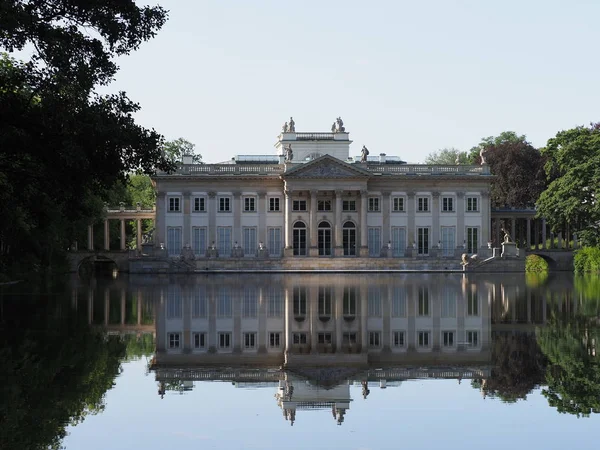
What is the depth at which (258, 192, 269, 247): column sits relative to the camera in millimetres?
77938

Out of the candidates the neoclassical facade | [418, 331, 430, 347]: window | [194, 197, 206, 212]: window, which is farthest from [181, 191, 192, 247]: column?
[418, 331, 430, 347]: window

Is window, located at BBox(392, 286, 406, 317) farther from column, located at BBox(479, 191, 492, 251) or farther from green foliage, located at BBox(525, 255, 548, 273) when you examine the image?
green foliage, located at BBox(525, 255, 548, 273)

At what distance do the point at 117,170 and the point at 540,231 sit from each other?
79280 millimetres

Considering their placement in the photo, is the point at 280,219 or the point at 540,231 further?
the point at 540,231

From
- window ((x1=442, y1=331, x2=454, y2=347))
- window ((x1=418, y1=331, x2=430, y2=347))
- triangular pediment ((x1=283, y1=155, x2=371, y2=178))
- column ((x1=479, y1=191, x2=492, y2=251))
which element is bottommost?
window ((x1=418, y1=331, x2=430, y2=347))

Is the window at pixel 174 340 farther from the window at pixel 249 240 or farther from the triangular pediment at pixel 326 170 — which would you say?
the window at pixel 249 240

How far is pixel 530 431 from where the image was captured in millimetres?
10836

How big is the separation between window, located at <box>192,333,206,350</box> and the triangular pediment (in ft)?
180

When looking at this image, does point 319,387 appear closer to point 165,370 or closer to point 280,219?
point 165,370

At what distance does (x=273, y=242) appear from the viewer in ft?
256

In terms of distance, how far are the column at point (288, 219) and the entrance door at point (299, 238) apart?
722 mm

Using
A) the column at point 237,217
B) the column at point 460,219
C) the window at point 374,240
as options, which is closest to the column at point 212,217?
the column at point 237,217

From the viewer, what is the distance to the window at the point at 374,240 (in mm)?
78438

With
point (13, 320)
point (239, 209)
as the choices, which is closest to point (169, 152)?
point (239, 209)
